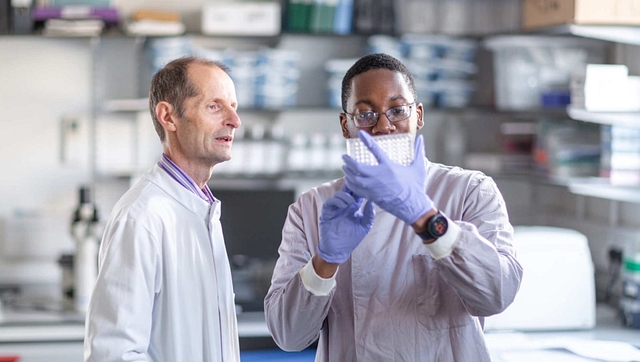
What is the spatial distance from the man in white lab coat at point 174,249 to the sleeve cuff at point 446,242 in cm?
47

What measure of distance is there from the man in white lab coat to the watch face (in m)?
0.48

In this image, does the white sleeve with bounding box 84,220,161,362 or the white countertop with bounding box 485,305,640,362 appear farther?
the white countertop with bounding box 485,305,640,362

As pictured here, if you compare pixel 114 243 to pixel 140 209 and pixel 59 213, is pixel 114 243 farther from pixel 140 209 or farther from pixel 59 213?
pixel 59 213

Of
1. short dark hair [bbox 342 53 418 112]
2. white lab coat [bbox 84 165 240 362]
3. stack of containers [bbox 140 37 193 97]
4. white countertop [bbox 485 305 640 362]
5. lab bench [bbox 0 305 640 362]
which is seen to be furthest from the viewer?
stack of containers [bbox 140 37 193 97]

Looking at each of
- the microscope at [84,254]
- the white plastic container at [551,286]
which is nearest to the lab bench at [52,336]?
the microscope at [84,254]

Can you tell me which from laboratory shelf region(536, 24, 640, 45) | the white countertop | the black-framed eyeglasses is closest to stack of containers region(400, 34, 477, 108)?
laboratory shelf region(536, 24, 640, 45)

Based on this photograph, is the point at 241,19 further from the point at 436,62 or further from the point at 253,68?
the point at 436,62

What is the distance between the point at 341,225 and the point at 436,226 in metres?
0.16

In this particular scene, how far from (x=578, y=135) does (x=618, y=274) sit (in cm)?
60

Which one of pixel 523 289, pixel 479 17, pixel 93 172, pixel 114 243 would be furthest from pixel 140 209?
pixel 479 17

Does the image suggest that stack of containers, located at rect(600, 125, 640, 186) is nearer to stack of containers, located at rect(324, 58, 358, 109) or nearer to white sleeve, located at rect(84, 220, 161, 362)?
stack of containers, located at rect(324, 58, 358, 109)

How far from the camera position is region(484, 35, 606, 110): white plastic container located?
354cm

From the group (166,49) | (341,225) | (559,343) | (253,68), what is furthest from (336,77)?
(341,225)

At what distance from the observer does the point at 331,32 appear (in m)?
3.77
